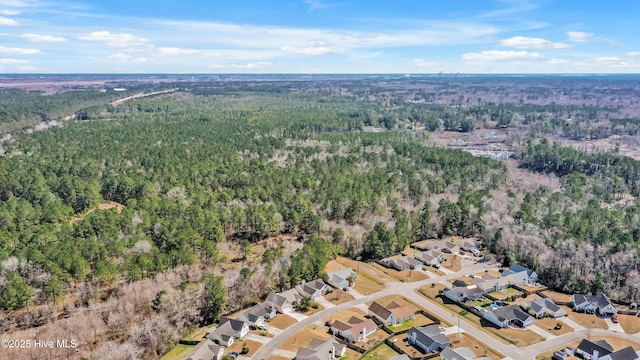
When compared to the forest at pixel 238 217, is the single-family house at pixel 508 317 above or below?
below

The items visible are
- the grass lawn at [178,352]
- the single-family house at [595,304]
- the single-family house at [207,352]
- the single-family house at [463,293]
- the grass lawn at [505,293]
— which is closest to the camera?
the single-family house at [207,352]

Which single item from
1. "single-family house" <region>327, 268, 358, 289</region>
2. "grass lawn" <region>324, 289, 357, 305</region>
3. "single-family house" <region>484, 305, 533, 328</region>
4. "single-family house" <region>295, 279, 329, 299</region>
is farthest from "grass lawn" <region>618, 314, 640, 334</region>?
"single-family house" <region>295, 279, 329, 299</region>

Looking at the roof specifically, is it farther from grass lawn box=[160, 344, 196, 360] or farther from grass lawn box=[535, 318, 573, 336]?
grass lawn box=[160, 344, 196, 360]

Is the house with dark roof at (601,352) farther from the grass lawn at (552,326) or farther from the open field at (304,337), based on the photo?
the open field at (304,337)

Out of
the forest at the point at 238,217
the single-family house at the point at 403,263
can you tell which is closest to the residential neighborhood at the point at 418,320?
the single-family house at the point at 403,263

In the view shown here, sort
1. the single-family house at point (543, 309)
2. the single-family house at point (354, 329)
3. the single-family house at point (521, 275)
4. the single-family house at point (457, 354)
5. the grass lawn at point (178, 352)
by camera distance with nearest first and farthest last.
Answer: the single-family house at point (457, 354), the grass lawn at point (178, 352), the single-family house at point (354, 329), the single-family house at point (543, 309), the single-family house at point (521, 275)
